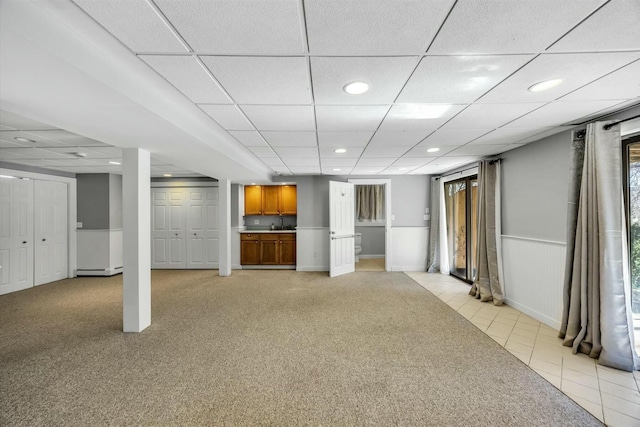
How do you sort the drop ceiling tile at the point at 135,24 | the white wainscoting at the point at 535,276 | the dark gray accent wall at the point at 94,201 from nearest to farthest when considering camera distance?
1. the drop ceiling tile at the point at 135,24
2. the white wainscoting at the point at 535,276
3. the dark gray accent wall at the point at 94,201

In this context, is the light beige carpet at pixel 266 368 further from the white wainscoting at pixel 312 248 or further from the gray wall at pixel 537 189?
the white wainscoting at pixel 312 248

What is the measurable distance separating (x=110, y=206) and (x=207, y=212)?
79.1 inches

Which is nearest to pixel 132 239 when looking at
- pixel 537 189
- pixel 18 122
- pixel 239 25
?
pixel 18 122

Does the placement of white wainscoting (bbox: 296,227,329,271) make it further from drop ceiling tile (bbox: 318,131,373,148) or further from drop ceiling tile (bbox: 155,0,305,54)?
drop ceiling tile (bbox: 155,0,305,54)

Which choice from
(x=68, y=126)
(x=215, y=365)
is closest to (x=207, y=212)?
(x=68, y=126)

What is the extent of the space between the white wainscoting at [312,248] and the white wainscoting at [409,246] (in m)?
1.66

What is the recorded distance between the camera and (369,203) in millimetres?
8352

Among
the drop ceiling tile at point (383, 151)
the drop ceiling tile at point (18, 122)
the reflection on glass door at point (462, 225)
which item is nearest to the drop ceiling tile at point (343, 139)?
the drop ceiling tile at point (383, 151)

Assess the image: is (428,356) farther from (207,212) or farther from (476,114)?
(207,212)

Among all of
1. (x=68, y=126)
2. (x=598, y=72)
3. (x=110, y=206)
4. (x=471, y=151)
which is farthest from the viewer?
(x=110, y=206)

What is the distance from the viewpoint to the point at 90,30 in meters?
1.32

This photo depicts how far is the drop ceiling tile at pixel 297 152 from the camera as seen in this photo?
371 cm

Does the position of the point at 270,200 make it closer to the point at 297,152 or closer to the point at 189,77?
the point at 297,152

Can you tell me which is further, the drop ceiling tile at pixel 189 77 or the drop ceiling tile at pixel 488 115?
the drop ceiling tile at pixel 488 115
